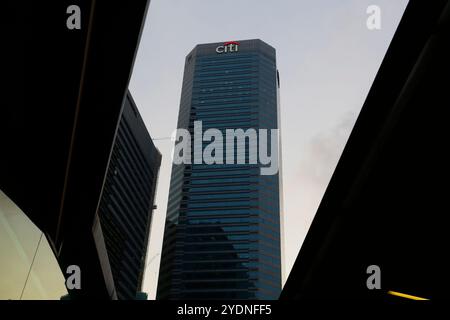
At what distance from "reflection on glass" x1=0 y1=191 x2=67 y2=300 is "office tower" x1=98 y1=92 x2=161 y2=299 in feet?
338

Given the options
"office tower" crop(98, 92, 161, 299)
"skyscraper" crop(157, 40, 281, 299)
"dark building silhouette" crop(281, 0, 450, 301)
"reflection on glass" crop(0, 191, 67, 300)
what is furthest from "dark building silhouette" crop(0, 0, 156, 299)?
"skyscraper" crop(157, 40, 281, 299)

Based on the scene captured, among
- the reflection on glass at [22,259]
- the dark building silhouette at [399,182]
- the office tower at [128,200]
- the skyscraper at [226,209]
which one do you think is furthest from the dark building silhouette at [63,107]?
the skyscraper at [226,209]

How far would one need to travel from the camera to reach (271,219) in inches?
6555

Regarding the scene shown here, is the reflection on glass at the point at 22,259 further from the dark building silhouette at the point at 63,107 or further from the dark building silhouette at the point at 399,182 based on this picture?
the dark building silhouette at the point at 399,182

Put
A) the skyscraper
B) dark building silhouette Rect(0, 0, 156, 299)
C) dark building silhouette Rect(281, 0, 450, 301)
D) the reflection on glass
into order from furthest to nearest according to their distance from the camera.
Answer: the skyscraper
the reflection on glass
dark building silhouette Rect(0, 0, 156, 299)
dark building silhouette Rect(281, 0, 450, 301)

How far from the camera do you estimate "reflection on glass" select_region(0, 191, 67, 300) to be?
6824 millimetres

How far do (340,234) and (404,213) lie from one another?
138cm

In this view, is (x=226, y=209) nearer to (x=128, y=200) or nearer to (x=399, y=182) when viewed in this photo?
(x=128, y=200)

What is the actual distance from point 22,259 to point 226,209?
158 meters

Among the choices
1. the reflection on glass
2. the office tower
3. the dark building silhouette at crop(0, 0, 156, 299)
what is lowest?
the reflection on glass

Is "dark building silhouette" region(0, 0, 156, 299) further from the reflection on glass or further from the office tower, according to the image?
the office tower

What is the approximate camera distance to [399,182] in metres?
5.99

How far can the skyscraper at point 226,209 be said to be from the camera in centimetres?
15162
